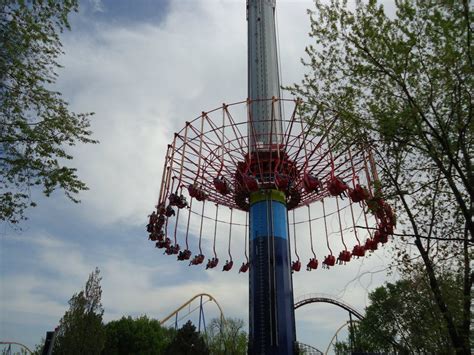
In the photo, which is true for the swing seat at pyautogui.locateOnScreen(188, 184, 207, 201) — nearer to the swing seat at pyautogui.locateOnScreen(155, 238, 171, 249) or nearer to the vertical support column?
the vertical support column

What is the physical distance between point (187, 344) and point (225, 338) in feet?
81.2

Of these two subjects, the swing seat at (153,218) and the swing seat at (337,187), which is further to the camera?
the swing seat at (153,218)

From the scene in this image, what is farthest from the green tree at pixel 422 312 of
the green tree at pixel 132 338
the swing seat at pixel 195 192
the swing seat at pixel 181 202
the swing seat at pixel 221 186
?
the green tree at pixel 132 338

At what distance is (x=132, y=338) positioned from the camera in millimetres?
37062

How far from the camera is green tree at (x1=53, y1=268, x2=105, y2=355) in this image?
61.7 ft

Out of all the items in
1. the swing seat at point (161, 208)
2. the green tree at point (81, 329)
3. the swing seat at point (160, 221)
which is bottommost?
the green tree at point (81, 329)

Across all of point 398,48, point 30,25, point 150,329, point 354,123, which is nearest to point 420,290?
point 354,123

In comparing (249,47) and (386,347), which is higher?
(249,47)

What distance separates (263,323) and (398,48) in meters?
12.5

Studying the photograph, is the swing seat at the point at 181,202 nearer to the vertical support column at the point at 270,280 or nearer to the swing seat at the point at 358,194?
the vertical support column at the point at 270,280

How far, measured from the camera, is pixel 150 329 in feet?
127

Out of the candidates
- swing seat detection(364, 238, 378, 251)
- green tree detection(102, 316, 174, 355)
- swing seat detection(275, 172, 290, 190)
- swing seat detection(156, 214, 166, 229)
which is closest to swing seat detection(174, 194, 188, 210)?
swing seat detection(156, 214, 166, 229)

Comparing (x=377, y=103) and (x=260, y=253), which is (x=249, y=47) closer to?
(x=260, y=253)

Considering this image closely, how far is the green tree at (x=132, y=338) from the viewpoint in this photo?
3672 cm
